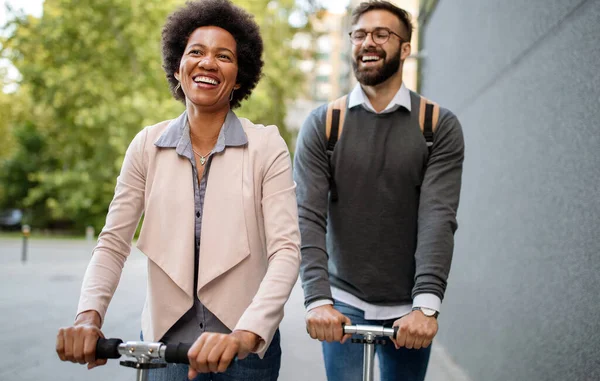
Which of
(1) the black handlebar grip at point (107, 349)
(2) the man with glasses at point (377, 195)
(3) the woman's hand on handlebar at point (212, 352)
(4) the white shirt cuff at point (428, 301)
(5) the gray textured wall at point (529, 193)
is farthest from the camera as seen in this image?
(5) the gray textured wall at point (529, 193)

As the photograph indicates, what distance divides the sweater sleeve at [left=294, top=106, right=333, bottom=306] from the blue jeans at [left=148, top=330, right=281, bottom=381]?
0.97 ft

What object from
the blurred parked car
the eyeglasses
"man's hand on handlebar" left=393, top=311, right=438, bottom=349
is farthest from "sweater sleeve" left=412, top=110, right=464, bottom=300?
the blurred parked car

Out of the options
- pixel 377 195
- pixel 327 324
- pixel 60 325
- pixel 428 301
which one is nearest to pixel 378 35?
pixel 377 195

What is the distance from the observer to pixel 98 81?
2412cm

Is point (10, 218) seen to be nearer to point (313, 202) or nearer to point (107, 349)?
point (313, 202)

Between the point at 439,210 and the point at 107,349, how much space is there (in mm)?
1336

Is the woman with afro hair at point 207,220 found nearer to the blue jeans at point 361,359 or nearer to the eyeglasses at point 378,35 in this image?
the blue jeans at point 361,359

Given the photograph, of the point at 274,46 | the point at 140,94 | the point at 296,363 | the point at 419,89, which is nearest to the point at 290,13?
the point at 274,46

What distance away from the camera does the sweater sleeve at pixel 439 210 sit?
2.39m

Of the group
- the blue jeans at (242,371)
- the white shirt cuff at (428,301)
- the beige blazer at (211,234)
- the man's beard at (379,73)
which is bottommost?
the blue jeans at (242,371)

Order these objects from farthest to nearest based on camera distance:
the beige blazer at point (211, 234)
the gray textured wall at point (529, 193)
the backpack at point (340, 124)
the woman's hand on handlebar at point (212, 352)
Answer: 1. the gray textured wall at point (529, 193)
2. the backpack at point (340, 124)
3. the beige blazer at point (211, 234)
4. the woman's hand on handlebar at point (212, 352)

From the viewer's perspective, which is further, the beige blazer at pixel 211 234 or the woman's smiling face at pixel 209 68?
the woman's smiling face at pixel 209 68

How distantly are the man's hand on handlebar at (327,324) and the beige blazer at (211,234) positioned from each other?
0.28 metres

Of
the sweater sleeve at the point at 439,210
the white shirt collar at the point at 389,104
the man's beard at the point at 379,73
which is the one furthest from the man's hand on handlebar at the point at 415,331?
the man's beard at the point at 379,73
